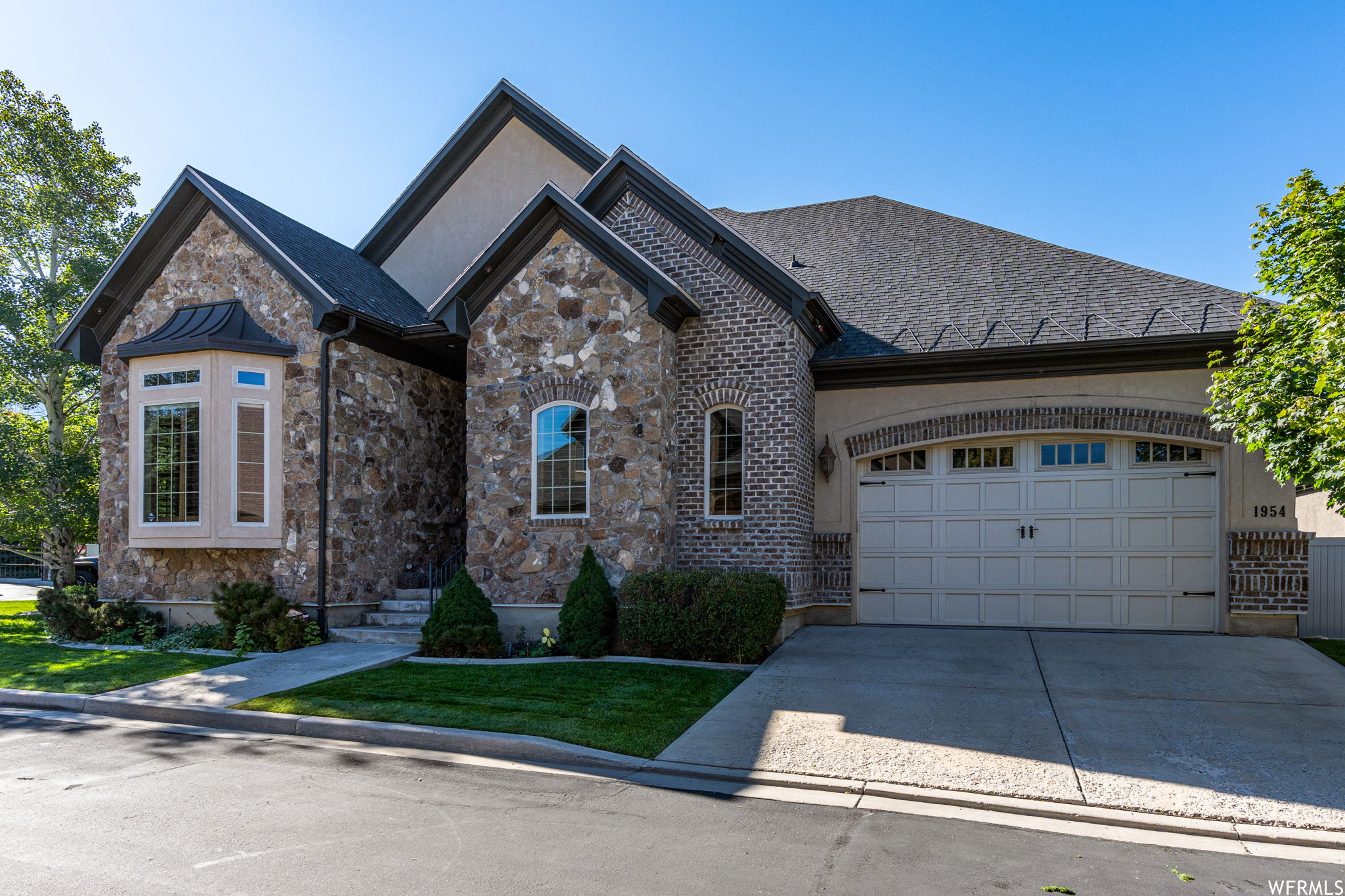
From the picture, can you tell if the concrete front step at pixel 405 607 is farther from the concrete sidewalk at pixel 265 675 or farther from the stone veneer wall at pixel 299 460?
the concrete sidewalk at pixel 265 675

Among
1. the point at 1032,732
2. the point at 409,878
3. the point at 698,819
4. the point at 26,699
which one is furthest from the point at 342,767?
the point at 1032,732

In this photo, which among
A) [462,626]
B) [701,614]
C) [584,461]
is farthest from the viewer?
[584,461]

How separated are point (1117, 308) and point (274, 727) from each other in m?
11.9

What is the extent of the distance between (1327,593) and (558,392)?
1102cm

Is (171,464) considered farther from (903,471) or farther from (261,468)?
(903,471)

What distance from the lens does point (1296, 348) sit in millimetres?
9273

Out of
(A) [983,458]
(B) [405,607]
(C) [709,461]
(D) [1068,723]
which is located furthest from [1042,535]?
(B) [405,607]

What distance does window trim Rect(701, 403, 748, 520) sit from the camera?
11828 millimetres

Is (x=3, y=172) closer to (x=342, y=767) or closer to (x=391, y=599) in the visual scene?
(x=391, y=599)

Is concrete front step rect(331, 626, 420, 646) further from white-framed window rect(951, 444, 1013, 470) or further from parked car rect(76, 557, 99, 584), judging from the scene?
parked car rect(76, 557, 99, 584)

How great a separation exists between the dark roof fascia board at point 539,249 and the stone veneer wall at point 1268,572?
7985 mm

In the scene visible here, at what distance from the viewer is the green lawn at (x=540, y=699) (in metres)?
7.46

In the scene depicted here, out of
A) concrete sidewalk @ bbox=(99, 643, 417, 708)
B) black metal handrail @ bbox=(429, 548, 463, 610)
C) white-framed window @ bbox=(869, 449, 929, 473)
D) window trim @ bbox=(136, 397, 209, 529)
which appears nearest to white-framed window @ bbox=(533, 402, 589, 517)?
black metal handrail @ bbox=(429, 548, 463, 610)

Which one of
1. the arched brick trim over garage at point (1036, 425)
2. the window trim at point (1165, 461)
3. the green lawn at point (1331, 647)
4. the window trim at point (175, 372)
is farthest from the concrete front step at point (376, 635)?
the green lawn at point (1331, 647)
